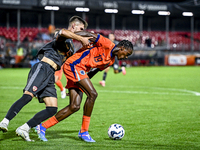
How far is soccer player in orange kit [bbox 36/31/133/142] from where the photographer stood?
4.84m

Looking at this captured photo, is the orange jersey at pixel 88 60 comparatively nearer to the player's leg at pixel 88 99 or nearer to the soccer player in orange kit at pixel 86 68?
the soccer player in orange kit at pixel 86 68

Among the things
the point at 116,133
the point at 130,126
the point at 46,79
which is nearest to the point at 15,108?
the point at 46,79

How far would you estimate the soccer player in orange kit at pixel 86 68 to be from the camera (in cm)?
484

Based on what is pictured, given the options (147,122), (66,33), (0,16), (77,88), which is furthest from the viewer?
(0,16)

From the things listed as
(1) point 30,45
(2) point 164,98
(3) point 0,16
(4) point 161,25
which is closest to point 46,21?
(3) point 0,16

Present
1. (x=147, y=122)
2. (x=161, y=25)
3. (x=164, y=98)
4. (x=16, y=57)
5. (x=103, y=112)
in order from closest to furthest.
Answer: (x=147, y=122), (x=103, y=112), (x=164, y=98), (x=16, y=57), (x=161, y=25)

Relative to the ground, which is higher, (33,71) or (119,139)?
(33,71)

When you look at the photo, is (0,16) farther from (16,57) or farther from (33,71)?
(33,71)

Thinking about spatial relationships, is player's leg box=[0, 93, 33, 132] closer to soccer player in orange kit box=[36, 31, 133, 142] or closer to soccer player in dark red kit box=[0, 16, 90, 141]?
soccer player in dark red kit box=[0, 16, 90, 141]

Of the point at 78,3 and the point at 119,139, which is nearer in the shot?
the point at 119,139

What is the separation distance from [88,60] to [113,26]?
32627mm

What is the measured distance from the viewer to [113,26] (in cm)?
3709

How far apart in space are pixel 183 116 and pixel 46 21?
36604 mm

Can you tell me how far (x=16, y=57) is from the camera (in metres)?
28.8
